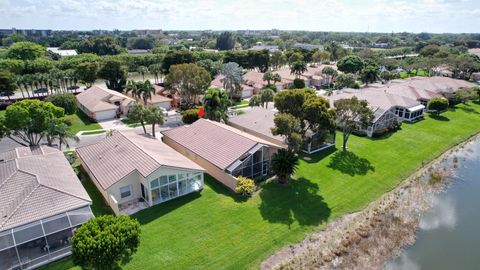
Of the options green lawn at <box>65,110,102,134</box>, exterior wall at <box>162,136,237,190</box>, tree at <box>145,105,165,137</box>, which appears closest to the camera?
exterior wall at <box>162,136,237,190</box>

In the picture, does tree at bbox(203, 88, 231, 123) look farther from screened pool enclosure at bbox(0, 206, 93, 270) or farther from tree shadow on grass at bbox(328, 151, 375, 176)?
screened pool enclosure at bbox(0, 206, 93, 270)

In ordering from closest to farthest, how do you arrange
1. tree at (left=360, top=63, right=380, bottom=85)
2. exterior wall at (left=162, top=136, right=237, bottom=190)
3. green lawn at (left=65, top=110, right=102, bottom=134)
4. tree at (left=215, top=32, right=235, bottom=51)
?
exterior wall at (left=162, top=136, right=237, bottom=190), green lawn at (left=65, top=110, right=102, bottom=134), tree at (left=360, top=63, right=380, bottom=85), tree at (left=215, top=32, right=235, bottom=51)

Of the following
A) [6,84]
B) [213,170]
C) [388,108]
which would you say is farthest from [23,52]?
[388,108]

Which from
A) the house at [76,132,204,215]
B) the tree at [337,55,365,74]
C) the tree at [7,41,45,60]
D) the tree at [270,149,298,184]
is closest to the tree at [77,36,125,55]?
the tree at [7,41,45,60]

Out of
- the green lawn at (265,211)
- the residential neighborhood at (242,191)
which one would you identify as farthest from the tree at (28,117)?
the green lawn at (265,211)

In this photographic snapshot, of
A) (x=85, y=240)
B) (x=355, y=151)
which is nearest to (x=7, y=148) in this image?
(x=85, y=240)

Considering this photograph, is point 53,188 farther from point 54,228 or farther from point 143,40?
point 143,40
